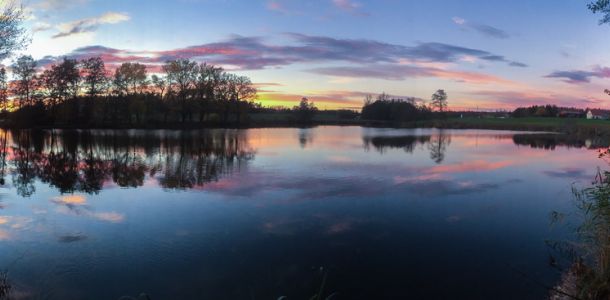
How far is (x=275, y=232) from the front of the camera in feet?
34.9

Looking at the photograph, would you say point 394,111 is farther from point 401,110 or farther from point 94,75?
point 94,75

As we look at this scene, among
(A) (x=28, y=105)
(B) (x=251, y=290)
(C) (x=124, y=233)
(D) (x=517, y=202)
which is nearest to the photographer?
(B) (x=251, y=290)

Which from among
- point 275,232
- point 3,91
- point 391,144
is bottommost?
point 275,232

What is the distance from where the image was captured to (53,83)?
2505 inches

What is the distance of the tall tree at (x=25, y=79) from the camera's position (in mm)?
62594

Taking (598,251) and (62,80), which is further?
(62,80)

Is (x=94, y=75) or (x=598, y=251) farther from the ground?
(x=94, y=75)

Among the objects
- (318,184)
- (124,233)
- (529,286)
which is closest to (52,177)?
(124,233)

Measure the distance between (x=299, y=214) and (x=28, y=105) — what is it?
6604 centimetres

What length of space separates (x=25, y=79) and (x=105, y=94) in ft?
37.6

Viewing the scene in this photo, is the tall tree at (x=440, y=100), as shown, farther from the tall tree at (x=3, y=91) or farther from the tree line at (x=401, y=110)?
the tall tree at (x=3, y=91)

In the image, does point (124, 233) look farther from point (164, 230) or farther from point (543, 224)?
point (543, 224)

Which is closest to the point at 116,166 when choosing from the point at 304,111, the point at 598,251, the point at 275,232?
the point at 275,232

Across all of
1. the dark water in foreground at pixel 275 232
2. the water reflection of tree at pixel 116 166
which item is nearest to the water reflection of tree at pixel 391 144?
the water reflection of tree at pixel 116 166
